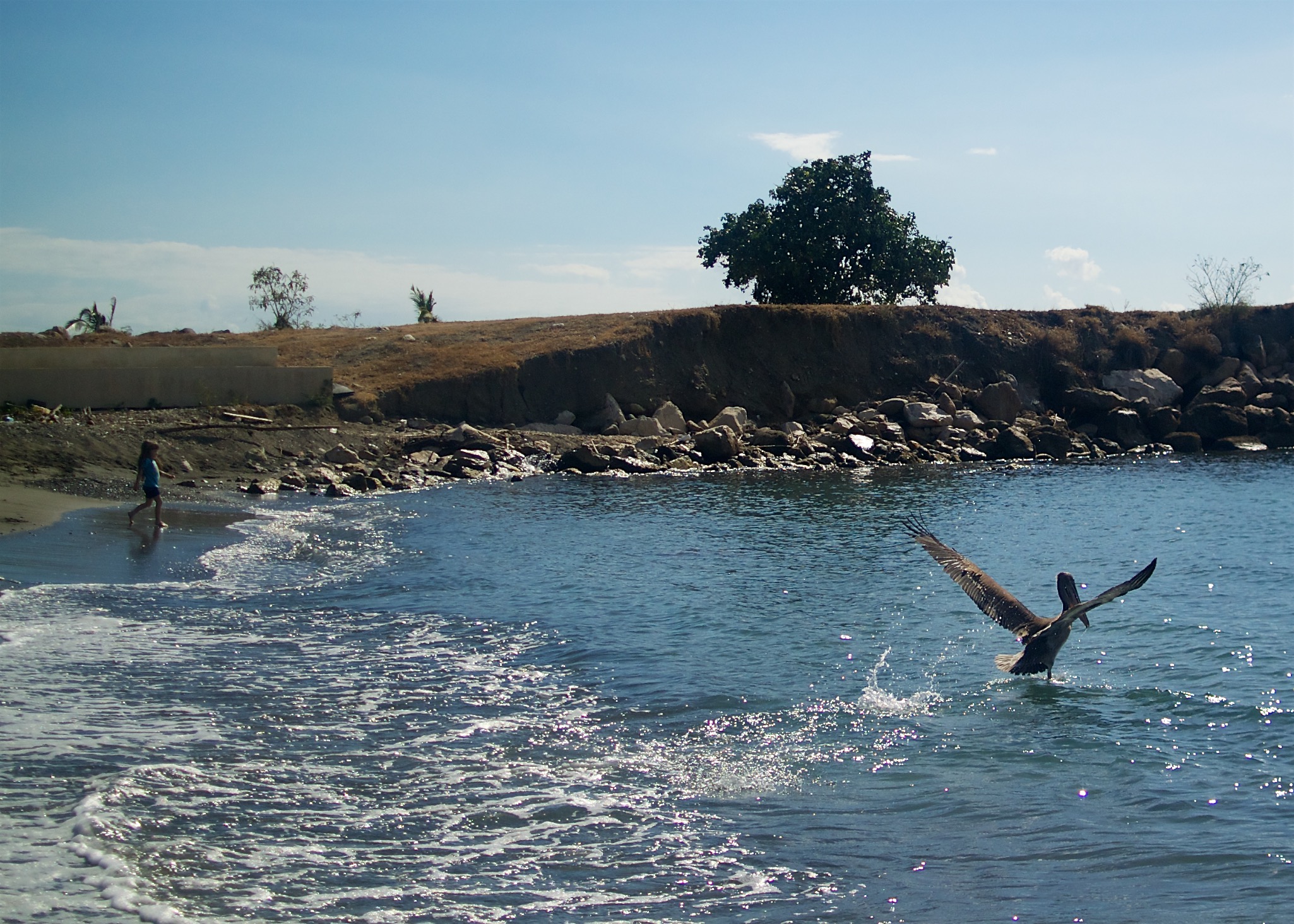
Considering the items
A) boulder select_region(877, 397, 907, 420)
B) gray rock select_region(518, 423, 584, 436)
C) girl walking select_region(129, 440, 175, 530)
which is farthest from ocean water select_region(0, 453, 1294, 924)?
boulder select_region(877, 397, 907, 420)

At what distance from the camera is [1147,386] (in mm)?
38844

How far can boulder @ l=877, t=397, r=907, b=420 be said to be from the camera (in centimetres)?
3647

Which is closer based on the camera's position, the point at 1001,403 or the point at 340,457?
the point at 340,457

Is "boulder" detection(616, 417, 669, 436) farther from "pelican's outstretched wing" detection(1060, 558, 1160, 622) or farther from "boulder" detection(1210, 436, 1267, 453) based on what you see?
"pelican's outstretched wing" detection(1060, 558, 1160, 622)

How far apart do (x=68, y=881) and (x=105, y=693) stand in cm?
370

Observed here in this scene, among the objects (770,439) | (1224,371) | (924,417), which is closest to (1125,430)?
(1224,371)

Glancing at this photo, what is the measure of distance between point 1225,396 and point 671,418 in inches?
758

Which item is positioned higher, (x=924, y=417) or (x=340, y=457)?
(x=924, y=417)

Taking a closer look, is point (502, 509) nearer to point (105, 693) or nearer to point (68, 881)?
point (105, 693)

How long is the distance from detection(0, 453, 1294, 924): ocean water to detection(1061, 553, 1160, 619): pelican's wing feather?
992 millimetres

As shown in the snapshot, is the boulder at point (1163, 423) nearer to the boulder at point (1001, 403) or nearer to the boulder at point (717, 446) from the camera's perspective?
the boulder at point (1001, 403)

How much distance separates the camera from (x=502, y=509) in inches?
880

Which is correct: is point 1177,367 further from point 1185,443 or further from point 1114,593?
point 1114,593

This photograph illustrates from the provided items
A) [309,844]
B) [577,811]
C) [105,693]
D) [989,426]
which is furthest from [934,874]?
[989,426]
